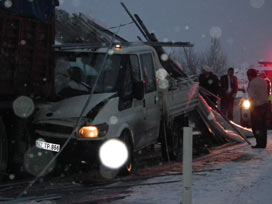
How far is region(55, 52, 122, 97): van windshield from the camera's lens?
26.0 feet

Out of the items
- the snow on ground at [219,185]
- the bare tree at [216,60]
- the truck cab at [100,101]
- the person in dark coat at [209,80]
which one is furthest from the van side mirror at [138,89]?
the bare tree at [216,60]

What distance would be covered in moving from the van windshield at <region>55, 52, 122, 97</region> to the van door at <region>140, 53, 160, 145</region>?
0.90m

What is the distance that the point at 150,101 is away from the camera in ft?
29.5

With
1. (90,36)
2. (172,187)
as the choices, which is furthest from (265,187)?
(90,36)

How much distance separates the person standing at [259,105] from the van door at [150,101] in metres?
2.43

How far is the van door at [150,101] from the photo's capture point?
29.0 ft

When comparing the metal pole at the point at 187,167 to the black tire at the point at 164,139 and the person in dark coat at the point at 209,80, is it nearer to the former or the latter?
the black tire at the point at 164,139

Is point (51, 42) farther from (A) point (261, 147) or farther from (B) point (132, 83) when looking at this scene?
(A) point (261, 147)

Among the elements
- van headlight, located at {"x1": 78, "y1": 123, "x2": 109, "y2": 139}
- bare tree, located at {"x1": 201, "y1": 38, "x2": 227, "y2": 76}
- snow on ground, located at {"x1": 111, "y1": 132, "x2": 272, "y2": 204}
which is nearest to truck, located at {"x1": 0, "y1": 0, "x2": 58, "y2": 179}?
van headlight, located at {"x1": 78, "y1": 123, "x2": 109, "y2": 139}

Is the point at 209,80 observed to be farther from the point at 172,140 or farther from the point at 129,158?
the point at 129,158

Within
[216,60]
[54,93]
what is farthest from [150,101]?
[216,60]

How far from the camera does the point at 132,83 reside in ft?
26.6

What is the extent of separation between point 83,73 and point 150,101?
4.70ft

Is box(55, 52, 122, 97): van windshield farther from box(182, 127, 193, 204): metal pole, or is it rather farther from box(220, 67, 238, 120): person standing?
box(220, 67, 238, 120): person standing
